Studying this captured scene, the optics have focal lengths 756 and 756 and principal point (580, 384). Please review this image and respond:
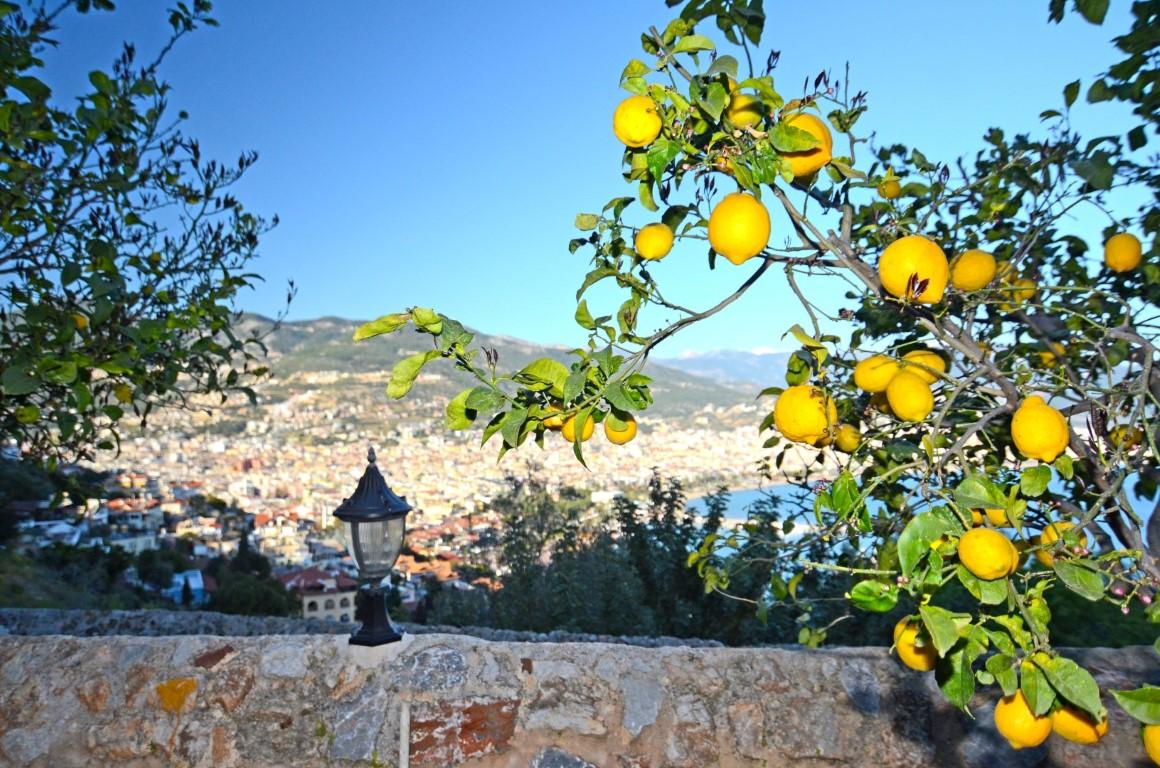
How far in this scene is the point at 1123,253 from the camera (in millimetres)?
1343

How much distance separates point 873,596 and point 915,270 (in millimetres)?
312

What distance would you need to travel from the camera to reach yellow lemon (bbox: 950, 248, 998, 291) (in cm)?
91

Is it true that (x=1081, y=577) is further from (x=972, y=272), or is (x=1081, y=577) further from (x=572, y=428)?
(x=572, y=428)

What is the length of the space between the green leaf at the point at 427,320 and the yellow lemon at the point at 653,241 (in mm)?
247

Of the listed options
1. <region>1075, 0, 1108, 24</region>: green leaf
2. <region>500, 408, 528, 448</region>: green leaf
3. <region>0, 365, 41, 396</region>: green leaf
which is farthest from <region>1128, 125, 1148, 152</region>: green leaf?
<region>0, 365, 41, 396</region>: green leaf

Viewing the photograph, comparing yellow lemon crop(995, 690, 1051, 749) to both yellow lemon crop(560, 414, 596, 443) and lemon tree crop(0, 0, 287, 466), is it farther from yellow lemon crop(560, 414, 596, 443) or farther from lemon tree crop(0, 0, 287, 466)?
lemon tree crop(0, 0, 287, 466)

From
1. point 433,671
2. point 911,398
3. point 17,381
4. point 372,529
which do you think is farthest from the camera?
point 372,529

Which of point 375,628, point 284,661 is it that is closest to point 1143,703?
point 375,628

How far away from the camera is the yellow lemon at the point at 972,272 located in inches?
35.8

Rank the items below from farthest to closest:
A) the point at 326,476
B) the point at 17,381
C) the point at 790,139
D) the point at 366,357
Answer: the point at 366,357, the point at 326,476, the point at 17,381, the point at 790,139

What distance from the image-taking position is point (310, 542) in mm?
12117

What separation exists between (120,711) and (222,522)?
380 inches

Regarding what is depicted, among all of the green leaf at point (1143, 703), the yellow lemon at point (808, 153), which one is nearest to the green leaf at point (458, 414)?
the yellow lemon at point (808, 153)

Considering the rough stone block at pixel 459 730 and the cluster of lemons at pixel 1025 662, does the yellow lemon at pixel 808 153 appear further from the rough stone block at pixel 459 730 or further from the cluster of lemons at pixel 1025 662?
the rough stone block at pixel 459 730
